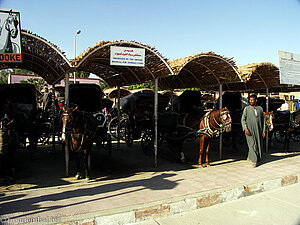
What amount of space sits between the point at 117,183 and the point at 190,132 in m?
3.32

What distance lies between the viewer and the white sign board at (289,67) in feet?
32.7

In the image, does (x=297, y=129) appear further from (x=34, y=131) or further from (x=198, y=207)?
(x=34, y=131)

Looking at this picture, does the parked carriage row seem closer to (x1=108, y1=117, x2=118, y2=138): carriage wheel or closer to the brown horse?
the brown horse

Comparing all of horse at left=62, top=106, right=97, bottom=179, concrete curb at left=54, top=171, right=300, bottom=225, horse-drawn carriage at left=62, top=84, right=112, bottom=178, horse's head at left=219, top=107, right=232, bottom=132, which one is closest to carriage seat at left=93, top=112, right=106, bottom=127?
horse-drawn carriage at left=62, top=84, right=112, bottom=178

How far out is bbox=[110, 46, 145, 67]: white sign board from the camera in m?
6.82

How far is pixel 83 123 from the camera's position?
6.47 meters

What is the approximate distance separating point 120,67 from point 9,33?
13.5 feet

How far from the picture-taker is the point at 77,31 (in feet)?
81.3

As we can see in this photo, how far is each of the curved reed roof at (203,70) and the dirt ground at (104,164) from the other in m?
3.02

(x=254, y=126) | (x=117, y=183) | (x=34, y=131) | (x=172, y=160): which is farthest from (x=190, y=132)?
(x=34, y=131)

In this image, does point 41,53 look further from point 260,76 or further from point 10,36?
point 260,76

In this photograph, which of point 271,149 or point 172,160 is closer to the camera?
point 172,160

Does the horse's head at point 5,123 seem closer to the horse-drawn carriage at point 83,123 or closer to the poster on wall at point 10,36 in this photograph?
the horse-drawn carriage at point 83,123

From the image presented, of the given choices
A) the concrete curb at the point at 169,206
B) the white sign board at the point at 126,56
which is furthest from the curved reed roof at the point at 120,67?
the concrete curb at the point at 169,206
